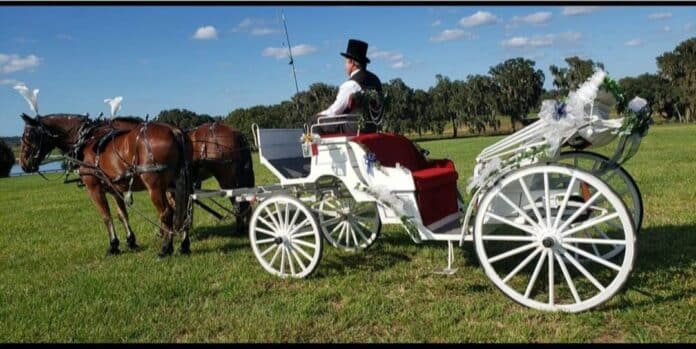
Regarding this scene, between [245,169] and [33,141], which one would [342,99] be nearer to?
[245,169]

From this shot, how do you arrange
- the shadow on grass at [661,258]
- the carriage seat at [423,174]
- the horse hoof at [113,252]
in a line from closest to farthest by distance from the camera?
the shadow on grass at [661,258]
the carriage seat at [423,174]
the horse hoof at [113,252]

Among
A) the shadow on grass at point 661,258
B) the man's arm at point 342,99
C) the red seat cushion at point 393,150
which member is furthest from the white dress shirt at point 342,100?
the shadow on grass at point 661,258

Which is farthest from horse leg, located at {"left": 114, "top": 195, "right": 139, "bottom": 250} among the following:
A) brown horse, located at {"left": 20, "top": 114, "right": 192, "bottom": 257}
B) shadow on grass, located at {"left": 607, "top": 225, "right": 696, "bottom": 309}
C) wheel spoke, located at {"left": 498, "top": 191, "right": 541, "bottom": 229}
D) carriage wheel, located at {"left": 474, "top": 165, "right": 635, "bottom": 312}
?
shadow on grass, located at {"left": 607, "top": 225, "right": 696, "bottom": 309}

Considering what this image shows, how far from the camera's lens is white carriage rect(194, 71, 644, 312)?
4.59 meters

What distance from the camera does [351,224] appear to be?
7.32 metres

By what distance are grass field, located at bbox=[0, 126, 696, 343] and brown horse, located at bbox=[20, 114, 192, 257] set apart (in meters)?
0.67

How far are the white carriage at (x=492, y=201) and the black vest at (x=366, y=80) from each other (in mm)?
467

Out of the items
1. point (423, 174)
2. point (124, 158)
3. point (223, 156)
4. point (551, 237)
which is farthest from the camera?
point (223, 156)

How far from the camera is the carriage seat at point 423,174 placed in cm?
559

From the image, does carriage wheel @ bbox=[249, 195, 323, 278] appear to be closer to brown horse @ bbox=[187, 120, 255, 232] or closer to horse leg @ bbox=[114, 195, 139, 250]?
brown horse @ bbox=[187, 120, 255, 232]

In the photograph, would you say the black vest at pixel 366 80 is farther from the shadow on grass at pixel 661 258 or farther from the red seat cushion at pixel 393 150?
the shadow on grass at pixel 661 258

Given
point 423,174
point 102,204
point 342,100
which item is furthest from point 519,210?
point 102,204

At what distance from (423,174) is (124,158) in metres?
4.20

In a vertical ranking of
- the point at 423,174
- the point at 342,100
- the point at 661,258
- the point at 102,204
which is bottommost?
the point at 661,258
